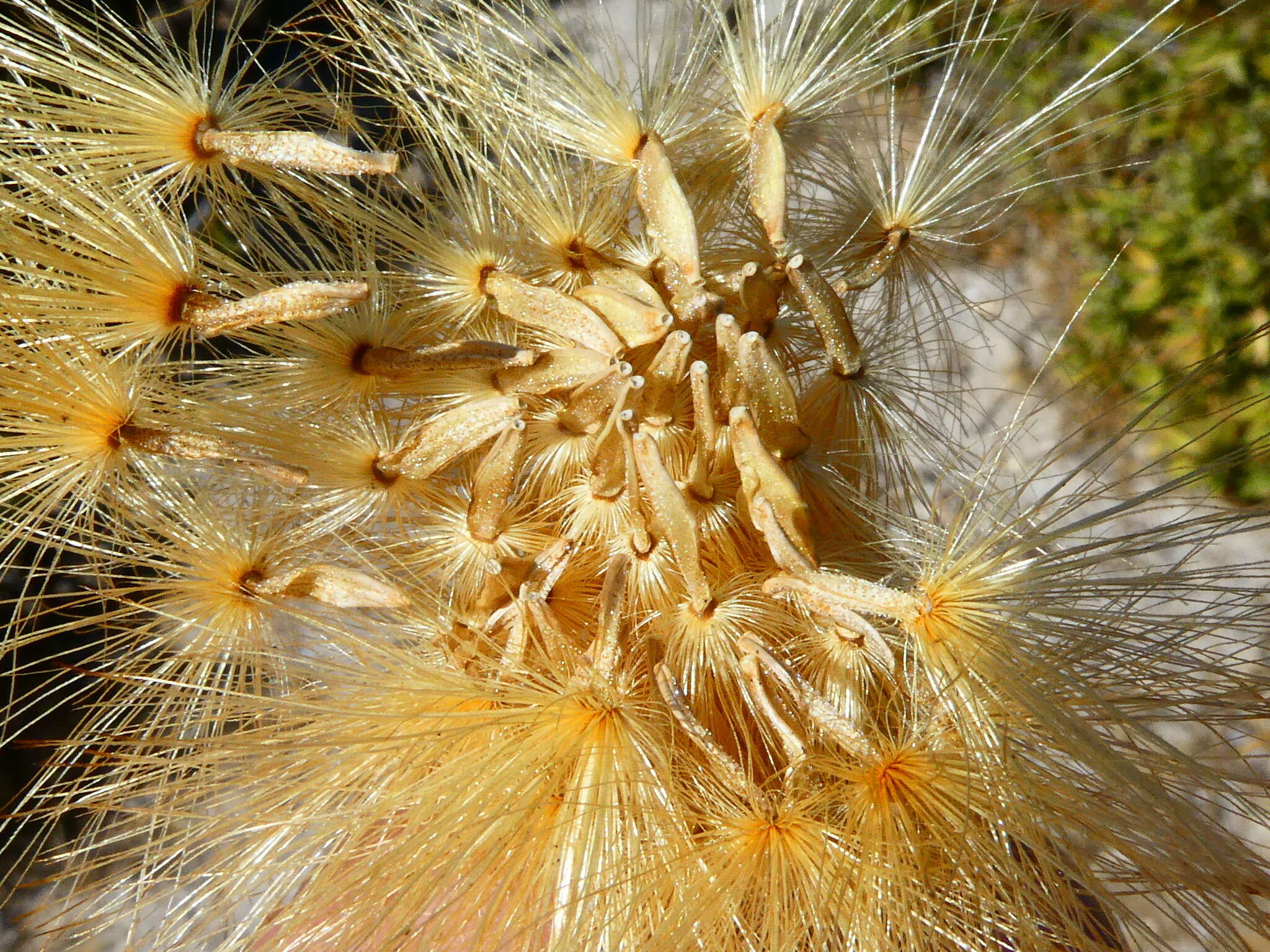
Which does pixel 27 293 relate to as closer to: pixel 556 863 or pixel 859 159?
pixel 556 863

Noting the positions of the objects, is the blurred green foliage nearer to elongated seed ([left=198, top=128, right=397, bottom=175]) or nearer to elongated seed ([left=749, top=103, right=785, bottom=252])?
elongated seed ([left=749, top=103, right=785, bottom=252])

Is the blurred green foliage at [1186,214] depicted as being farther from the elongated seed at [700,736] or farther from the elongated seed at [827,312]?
the elongated seed at [700,736]

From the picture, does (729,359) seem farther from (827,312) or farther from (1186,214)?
(1186,214)

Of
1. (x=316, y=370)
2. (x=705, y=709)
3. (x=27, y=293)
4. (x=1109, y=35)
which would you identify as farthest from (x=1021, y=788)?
(x=1109, y=35)

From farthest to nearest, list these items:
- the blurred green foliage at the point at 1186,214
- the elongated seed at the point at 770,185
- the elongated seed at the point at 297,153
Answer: the blurred green foliage at the point at 1186,214 → the elongated seed at the point at 770,185 → the elongated seed at the point at 297,153

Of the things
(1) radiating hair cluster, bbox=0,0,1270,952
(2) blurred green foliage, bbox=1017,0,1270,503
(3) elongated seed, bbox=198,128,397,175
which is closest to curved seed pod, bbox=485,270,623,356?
(1) radiating hair cluster, bbox=0,0,1270,952

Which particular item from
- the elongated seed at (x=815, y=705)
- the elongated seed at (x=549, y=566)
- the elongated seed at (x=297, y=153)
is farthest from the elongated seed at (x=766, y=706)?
the elongated seed at (x=297, y=153)
